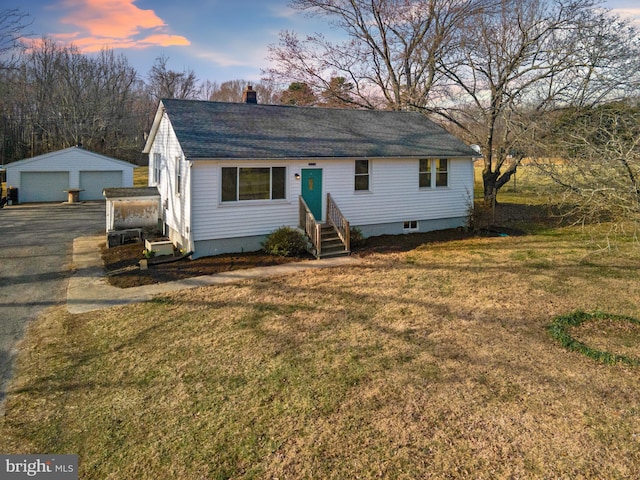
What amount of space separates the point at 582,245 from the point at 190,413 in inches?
550

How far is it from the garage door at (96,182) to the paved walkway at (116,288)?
1651 centimetres

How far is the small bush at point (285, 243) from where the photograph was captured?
1216cm

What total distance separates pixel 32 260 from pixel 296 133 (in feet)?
29.5

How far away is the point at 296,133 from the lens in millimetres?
14234

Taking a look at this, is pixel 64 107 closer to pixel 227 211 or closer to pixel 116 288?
pixel 227 211

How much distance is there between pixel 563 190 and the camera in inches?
282

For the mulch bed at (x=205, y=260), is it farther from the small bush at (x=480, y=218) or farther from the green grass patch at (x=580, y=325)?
the green grass patch at (x=580, y=325)

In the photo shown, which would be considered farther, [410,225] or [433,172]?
[433,172]

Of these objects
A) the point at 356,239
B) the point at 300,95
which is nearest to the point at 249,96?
the point at 356,239

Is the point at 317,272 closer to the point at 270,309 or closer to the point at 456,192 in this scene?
the point at 270,309

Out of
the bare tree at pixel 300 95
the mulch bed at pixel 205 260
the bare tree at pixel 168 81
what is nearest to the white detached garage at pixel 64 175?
the bare tree at pixel 300 95

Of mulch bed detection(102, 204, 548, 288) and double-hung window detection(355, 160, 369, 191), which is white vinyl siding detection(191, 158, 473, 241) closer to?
double-hung window detection(355, 160, 369, 191)

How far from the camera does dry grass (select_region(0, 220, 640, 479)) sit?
13.2ft

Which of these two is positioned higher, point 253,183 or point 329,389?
point 253,183
